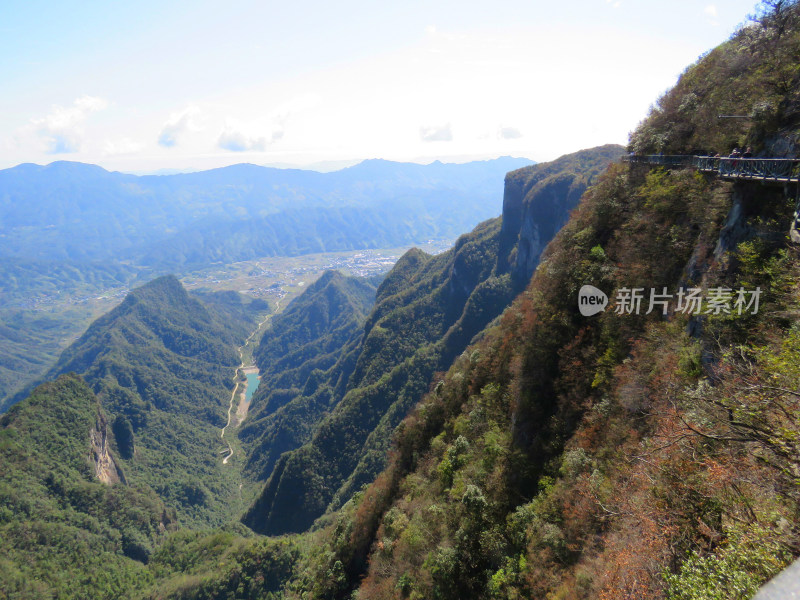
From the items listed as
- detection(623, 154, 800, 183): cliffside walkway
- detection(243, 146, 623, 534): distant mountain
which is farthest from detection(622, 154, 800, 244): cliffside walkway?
detection(243, 146, 623, 534): distant mountain

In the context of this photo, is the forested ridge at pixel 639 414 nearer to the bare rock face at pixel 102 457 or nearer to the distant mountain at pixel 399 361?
the distant mountain at pixel 399 361

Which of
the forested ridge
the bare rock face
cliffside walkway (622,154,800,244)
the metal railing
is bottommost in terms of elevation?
the bare rock face

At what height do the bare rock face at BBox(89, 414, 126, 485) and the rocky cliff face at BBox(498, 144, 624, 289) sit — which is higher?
the rocky cliff face at BBox(498, 144, 624, 289)

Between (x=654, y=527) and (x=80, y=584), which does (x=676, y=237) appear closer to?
(x=654, y=527)

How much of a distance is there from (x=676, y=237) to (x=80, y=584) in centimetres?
11393

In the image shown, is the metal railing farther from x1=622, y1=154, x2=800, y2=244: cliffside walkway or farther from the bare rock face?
the bare rock face

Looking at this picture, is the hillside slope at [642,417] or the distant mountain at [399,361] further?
the distant mountain at [399,361]

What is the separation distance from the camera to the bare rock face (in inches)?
4594

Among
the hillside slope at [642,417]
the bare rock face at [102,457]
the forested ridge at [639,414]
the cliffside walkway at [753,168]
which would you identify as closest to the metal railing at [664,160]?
the forested ridge at [639,414]

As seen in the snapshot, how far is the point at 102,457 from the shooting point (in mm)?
123188

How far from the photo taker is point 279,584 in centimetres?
6656

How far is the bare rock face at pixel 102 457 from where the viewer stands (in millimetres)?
116688

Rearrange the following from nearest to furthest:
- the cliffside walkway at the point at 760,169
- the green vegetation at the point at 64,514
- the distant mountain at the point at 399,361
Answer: the cliffside walkway at the point at 760,169 < the green vegetation at the point at 64,514 < the distant mountain at the point at 399,361

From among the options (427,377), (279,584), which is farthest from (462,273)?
(279,584)
